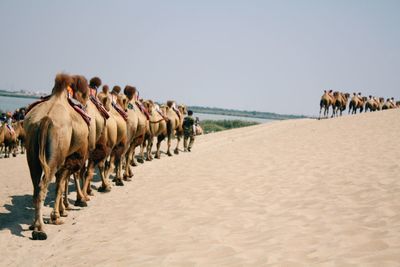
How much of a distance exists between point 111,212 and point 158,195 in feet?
5.81

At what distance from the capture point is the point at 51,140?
6.75m

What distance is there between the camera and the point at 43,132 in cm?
666

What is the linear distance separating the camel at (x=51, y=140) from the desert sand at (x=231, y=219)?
74 cm

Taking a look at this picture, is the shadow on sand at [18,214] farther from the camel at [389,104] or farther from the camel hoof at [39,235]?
the camel at [389,104]

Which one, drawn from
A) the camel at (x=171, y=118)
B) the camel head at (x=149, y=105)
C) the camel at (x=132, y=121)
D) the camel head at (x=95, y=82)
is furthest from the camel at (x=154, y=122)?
the camel head at (x=95, y=82)

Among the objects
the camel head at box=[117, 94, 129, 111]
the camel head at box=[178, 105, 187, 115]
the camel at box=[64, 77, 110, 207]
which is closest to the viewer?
the camel at box=[64, 77, 110, 207]

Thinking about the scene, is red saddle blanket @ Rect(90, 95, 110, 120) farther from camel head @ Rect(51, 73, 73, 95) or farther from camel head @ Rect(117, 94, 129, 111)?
camel head @ Rect(117, 94, 129, 111)

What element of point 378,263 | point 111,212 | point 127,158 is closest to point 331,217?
A: point 378,263

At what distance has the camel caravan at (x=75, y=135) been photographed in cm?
674

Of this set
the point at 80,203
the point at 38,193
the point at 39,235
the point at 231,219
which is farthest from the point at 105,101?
the point at 231,219

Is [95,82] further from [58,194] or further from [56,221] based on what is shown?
[56,221]

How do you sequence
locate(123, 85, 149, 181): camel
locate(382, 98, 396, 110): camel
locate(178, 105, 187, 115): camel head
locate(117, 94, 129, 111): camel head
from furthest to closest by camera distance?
1. locate(382, 98, 396, 110): camel
2. locate(178, 105, 187, 115): camel head
3. locate(123, 85, 149, 181): camel
4. locate(117, 94, 129, 111): camel head

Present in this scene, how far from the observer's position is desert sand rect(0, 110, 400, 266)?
16.9 feet

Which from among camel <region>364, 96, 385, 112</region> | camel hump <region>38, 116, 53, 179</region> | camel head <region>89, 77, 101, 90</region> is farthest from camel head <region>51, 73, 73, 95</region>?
camel <region>364, 96, 385, 112</region>
